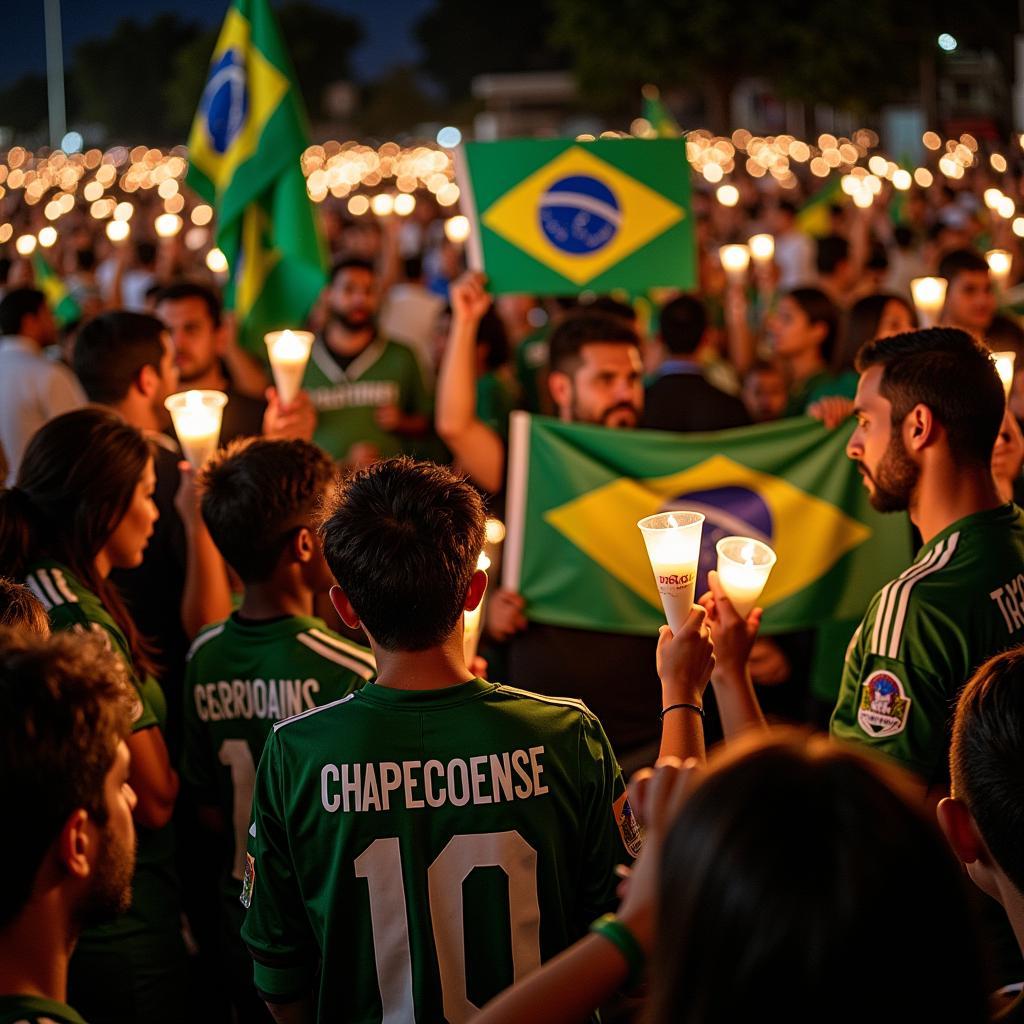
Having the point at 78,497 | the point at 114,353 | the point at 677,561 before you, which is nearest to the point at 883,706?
the point at 677,561

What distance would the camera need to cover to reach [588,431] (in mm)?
4758

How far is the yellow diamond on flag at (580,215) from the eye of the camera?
20.7 ft

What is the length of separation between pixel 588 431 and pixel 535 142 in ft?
7.30

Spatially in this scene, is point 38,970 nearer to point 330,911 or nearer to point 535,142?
point 330,911

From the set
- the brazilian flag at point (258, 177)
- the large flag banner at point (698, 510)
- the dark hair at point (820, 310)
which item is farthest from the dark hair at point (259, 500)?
the dark hair at point (820, 310)

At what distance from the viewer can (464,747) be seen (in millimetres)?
2445

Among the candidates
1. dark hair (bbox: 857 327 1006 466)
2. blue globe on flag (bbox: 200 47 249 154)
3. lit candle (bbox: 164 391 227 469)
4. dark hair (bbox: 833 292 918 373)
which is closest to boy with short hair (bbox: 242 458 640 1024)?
dark hair (bbox: 857 327 1006 466)

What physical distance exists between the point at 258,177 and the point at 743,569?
5068 millimetres

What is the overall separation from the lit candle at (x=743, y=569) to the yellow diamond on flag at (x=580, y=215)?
142 inches

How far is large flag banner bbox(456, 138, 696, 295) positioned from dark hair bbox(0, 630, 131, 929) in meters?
4.51

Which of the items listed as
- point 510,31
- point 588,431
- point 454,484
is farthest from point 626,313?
point 510,31

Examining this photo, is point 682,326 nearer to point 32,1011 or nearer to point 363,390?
point 363,390

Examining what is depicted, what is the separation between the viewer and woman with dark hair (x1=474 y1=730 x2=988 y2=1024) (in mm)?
1322

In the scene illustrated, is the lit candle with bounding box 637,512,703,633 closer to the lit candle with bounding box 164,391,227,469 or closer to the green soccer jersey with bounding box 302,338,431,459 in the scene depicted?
the lit candle with bounding box 164,391,227,469
